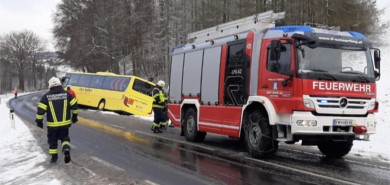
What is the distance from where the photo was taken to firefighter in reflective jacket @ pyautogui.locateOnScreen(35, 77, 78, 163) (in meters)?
8.73

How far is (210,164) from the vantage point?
8453 mm

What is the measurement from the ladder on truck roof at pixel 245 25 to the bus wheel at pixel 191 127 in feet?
7.28

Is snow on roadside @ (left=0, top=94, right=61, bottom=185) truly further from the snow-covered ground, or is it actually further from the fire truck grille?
the fire truck grille

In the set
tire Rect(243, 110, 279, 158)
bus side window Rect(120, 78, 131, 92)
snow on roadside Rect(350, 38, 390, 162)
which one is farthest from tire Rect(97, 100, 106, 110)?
tire Rect(243, 110, 279, 158)

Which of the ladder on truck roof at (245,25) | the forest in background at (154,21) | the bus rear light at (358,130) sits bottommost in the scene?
the bus rear light at (358,130)

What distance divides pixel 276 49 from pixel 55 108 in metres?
4.81

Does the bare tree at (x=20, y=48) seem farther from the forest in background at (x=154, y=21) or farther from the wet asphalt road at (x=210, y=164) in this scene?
the wet asphalt road at (x=210, y=164)

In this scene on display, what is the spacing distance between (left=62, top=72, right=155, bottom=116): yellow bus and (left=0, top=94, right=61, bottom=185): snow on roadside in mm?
10347

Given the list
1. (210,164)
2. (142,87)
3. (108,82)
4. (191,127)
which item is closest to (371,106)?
(210,164)

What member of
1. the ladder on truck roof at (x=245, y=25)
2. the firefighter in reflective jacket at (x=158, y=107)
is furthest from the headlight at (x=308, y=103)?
the firefighter in reflective jacket at (x=158, y=107)

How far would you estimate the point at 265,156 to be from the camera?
8883 millimetres

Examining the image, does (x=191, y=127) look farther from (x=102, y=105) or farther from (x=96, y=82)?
(x=96, y=82)

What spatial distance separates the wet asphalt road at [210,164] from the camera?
7.04m

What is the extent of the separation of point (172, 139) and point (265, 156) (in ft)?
14.5
